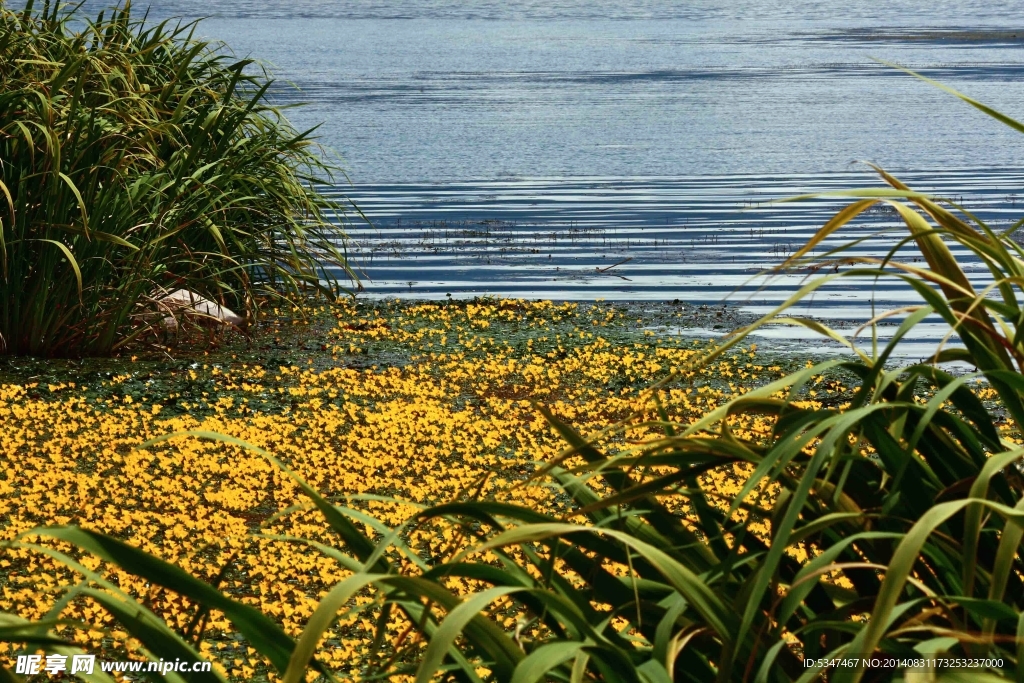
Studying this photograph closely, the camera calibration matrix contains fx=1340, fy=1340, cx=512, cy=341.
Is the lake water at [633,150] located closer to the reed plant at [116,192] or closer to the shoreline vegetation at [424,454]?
the shoreline vegetation at [424,454]

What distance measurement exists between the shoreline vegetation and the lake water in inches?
23.9

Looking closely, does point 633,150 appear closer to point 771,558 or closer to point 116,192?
point 116,192

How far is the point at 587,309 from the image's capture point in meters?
11.8

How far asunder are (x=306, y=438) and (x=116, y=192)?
107 inches

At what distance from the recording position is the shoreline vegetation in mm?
2566

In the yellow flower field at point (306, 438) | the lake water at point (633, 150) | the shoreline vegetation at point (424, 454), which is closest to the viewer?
the shoreline vegetation at point (424, 454)

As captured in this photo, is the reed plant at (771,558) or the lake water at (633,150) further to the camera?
the lake water at (633,150)

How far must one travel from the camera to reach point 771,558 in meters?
2.37

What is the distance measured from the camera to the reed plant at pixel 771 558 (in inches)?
93.8

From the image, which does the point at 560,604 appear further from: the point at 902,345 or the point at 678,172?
the point at 678,172

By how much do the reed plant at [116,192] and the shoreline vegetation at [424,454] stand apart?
35 mm

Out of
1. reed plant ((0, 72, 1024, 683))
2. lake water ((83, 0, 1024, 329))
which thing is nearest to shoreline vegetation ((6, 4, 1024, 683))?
reed plant ((0, 72, 1024, 683))

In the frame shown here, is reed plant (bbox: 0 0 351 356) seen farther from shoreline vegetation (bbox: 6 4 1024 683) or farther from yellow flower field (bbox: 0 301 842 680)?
yellow flower field (bbox: 0 301 842 680)

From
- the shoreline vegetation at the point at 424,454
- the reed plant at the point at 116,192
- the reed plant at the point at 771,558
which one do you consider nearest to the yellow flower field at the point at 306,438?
the shoreline vegetation at the point at 424,454
